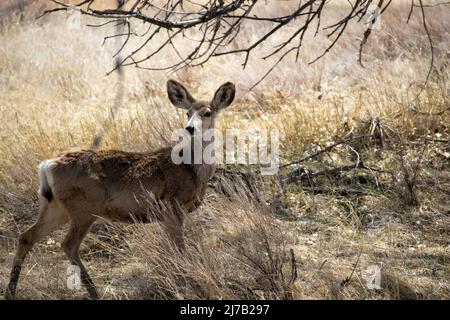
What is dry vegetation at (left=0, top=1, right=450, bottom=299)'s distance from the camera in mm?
5492

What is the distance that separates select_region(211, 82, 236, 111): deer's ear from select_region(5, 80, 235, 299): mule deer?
0.46 m

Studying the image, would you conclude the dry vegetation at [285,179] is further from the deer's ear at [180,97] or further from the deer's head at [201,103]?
the deer's ear at [180,97]

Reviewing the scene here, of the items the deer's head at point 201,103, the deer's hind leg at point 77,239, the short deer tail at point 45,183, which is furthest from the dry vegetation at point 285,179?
the short deer tail at point 45,183

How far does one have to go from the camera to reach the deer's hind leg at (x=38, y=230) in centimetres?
577

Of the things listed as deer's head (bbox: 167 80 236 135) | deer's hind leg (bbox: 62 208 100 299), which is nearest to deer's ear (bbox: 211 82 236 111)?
deer's head (bbox: 167 80 236 135)

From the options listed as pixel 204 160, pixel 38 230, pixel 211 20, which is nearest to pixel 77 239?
pixel 38 230

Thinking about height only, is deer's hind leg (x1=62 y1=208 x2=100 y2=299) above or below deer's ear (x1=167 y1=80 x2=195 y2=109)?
below

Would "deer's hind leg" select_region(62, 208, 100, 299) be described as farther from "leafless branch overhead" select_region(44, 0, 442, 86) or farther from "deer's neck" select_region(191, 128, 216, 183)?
"leafless branch overhead" select_region(44, 0, 442, 86)

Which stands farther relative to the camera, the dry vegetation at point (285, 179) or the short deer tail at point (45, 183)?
the short deer tail at point (45, 183)

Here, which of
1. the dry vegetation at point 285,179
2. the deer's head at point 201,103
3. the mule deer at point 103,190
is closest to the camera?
the dry vegetation at point 285,179
